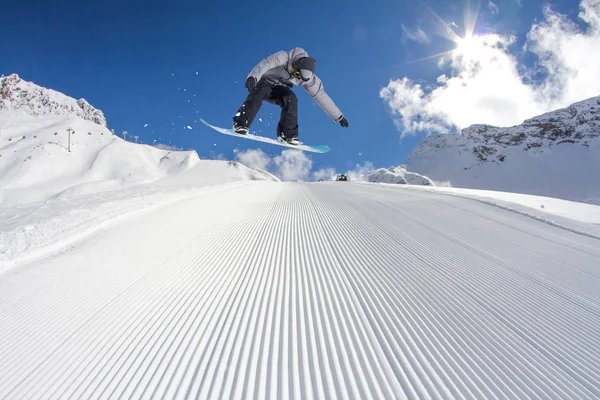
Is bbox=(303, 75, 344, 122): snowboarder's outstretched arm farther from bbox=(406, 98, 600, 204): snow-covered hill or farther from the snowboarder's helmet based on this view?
bbox=(406, 98, 600, 204): snow-covered hill

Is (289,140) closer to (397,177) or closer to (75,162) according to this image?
(75,162)

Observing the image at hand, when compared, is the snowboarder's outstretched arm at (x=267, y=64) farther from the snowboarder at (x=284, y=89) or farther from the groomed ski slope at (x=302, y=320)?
the groomed ski slope at (x=302, y=320)

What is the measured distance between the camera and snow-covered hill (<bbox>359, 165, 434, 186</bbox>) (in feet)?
298

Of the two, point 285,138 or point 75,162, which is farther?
point 75,162

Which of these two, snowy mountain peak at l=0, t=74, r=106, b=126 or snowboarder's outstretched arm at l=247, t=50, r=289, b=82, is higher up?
snowy mountain peak at l=0, t=74, r=106, b=126

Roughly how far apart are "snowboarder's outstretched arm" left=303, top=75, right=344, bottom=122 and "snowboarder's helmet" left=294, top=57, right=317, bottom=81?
29 cm

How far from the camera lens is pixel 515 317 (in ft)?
5.26

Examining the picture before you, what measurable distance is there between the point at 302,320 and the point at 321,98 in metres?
6.67

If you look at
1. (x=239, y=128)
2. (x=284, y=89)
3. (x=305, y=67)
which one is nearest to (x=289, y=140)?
(x=284, y=89)

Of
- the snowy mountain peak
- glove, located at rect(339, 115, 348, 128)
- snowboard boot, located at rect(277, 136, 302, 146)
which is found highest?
the snowy mountain peak

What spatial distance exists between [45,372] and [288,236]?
215 cm

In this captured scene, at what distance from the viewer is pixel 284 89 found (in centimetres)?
735

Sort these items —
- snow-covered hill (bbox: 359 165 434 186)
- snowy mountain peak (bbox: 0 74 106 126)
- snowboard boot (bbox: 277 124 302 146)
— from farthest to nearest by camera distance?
1. snowy mountain peak (bbox: 0 74 106 126)
2. snow-covered hill (bbox: 359 165 434 186)
3. snowboard boot (bbox: 277 124 302 146)

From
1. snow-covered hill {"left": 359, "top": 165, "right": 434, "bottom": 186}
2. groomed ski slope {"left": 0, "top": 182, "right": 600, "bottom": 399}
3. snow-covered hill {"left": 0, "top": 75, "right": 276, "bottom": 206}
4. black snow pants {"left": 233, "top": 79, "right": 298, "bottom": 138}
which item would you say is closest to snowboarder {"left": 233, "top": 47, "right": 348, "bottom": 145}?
black snow pants {"left": 233, "top": 79, "right": 298, "bottom": 138}
